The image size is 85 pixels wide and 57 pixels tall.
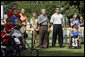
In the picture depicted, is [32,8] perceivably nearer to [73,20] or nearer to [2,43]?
[73,20]

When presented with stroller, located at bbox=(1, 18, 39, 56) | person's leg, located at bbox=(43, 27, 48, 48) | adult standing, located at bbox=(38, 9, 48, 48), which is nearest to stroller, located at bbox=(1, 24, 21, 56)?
stroller, located at bbox=(1, 18, 39, 56)

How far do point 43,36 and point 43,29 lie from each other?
31 cm

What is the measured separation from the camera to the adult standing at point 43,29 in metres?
14.2

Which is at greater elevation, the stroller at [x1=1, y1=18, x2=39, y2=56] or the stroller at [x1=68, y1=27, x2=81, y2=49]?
the stroller at [x1=1, y1=18, x2=39, y2=56]

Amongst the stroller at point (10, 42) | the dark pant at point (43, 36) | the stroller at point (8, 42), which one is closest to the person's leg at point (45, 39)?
the dark pant at point (43, 36)

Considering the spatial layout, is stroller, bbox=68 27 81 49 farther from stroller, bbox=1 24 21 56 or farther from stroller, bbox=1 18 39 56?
stroller, bbox=1 24 21 56

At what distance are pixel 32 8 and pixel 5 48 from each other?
7846 mm

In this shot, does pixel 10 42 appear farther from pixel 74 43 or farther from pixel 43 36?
pixel 74 43

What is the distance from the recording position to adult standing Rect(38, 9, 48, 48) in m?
14.2

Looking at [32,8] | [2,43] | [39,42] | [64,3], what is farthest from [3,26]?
[64,3]

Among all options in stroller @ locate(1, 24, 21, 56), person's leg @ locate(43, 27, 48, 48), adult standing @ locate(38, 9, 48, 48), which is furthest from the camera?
person's leg @ locate(43, 27, 48, 48)

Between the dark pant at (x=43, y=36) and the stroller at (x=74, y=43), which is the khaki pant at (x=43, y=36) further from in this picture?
the stroller at (x=74, y=43)

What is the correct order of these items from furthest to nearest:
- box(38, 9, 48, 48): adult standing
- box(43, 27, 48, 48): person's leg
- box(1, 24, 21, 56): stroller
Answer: box(43, 27, 48, 48): person's leg
box(38, 9, 48, 48): adult standing
box(1, 24, 21, 56): stroller

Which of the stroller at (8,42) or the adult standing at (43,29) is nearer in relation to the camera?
the stroller at (8,42)
